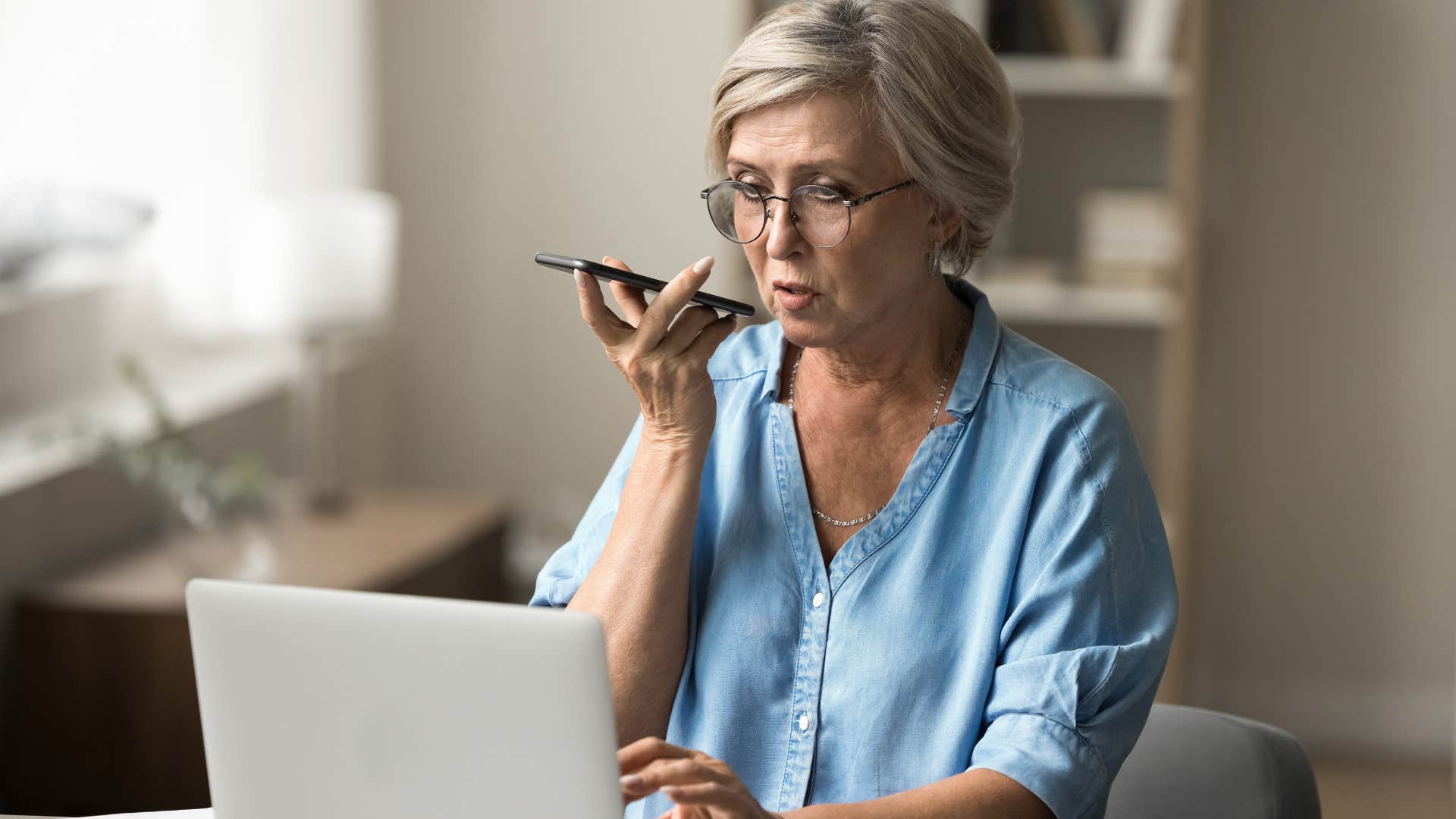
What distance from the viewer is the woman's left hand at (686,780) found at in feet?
3.27

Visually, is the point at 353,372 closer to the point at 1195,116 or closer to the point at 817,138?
the point at 1195,116

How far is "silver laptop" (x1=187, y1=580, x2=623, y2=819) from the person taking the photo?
2.90 ft

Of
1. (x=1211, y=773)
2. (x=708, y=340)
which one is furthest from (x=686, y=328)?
(x=1211, y=773)

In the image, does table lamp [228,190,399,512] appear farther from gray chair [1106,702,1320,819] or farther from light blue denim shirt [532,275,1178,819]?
gray chair [1106,702,1320,819]

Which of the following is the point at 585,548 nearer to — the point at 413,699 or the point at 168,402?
the point at 413,699

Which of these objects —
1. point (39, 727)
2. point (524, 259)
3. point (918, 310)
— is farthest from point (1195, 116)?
point (39, 727)

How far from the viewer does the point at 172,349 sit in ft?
10.2

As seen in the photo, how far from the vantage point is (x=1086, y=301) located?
122 inches

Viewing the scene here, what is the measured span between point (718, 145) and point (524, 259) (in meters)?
2.28

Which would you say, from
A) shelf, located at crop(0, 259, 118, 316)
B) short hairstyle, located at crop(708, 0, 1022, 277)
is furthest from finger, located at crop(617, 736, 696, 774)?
shelf, located at crop(0, 259, 118, 316)

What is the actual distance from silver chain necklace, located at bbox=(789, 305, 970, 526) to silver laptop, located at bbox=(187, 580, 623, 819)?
1.52ft

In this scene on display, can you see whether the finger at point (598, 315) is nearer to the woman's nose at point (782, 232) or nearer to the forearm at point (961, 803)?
the woman's nose at point (782, 232)

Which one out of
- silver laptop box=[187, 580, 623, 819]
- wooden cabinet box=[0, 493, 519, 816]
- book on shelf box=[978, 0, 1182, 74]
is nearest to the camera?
silver laptop box=[187, 580, 623, 819]

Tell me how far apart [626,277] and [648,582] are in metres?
0.26
